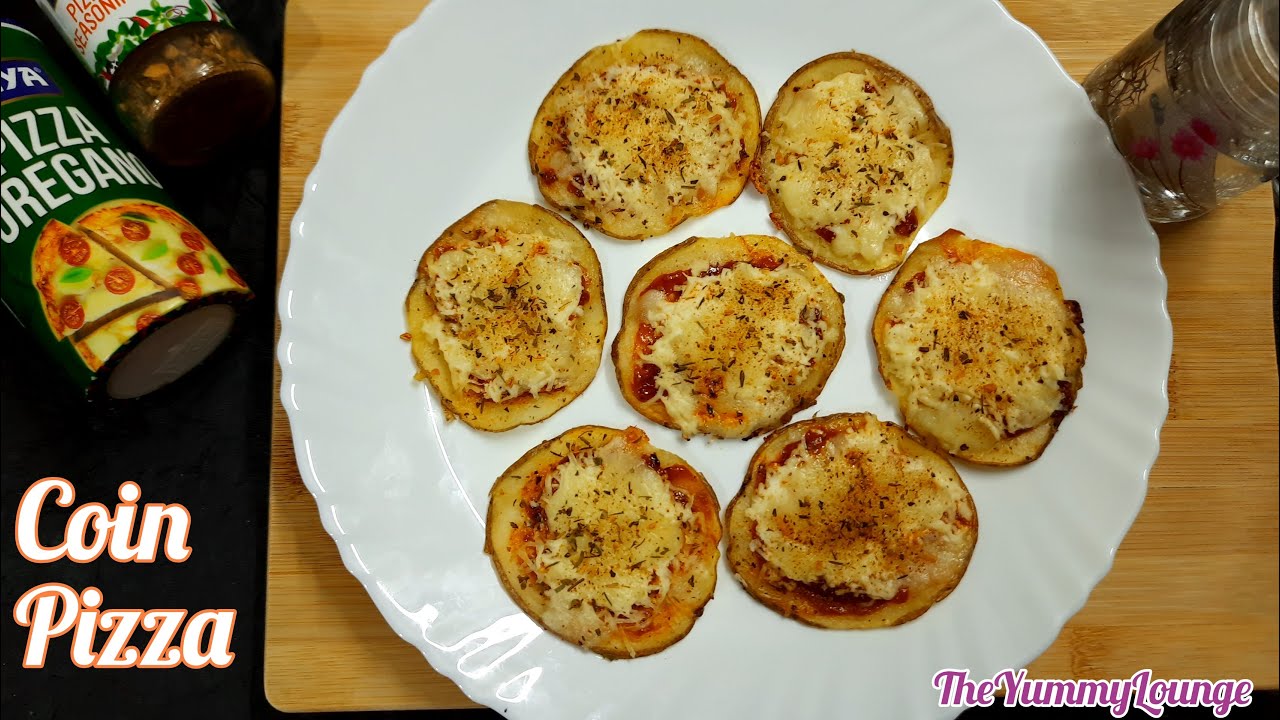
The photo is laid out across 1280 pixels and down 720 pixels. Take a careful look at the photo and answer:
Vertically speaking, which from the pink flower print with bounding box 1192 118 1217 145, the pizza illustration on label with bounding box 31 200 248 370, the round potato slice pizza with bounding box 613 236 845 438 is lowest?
the round potato slice pizza with bounding box 613 236 845 438

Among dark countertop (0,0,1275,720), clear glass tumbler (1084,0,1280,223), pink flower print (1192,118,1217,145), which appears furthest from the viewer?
dark countertop (0,0,1275,720)

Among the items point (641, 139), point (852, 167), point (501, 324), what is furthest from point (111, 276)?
point (852, 167)

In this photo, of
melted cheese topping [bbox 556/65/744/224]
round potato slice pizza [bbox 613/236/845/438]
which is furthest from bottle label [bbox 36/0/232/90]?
round potato slice pizza [bbox 613/236/845/438]

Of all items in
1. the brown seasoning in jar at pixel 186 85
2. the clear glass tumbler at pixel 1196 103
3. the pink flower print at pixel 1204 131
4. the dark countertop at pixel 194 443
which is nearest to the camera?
the clear glass tumbler at pixel 1196 103

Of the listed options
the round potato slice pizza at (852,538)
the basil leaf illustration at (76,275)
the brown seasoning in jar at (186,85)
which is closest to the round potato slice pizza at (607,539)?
the round potato slice pizza at (852,538)

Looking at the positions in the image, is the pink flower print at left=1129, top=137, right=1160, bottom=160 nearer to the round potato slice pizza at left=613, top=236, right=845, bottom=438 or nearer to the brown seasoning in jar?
the round potato slice pizza at left=613, top=236, right=845, bottom=438

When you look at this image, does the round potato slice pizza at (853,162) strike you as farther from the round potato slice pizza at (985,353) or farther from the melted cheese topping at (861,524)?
the melted cheese topping at (861,524)

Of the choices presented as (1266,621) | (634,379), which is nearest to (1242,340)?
(1266,621)
